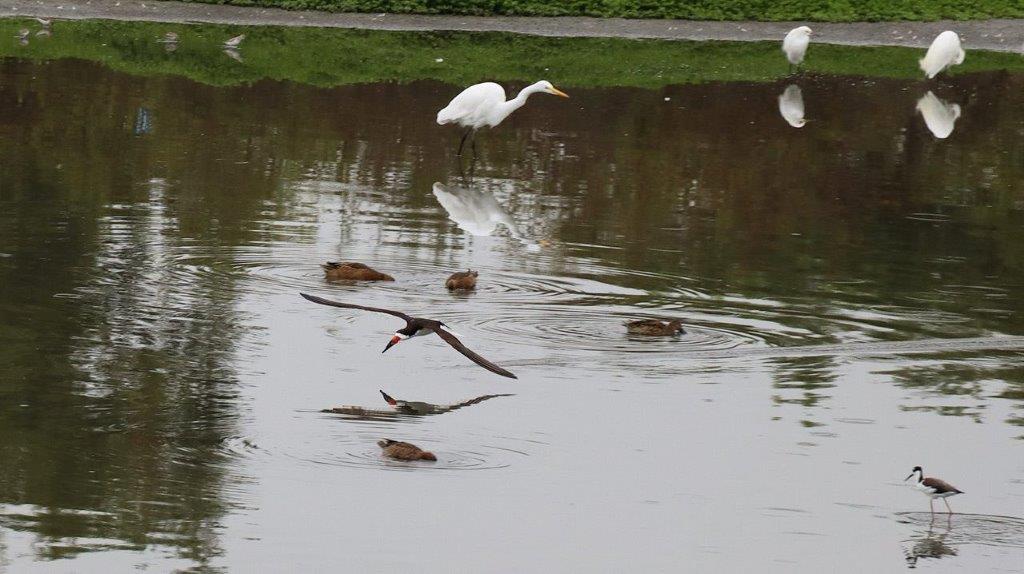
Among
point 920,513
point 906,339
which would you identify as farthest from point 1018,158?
point 920,513

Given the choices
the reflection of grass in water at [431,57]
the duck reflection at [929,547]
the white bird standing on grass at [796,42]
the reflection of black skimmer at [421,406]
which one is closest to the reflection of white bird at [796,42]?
the white bird standing on grass at [796,42]

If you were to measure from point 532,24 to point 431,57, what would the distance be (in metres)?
5.61

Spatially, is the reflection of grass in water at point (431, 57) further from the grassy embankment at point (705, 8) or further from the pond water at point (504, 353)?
the pond water at point (504, 353)

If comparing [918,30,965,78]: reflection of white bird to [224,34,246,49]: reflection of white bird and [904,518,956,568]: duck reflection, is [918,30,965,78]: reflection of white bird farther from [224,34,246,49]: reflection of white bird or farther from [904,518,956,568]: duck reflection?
[904,518,956,568]: duck reflection

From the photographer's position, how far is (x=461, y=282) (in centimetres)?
1427

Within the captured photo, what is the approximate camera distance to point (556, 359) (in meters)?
12.6

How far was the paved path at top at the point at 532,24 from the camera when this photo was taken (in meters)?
37.8

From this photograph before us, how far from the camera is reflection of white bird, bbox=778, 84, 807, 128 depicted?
1060 inches

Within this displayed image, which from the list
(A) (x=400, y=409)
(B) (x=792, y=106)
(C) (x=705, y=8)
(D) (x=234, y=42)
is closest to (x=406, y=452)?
(A) (x=400, y=409)

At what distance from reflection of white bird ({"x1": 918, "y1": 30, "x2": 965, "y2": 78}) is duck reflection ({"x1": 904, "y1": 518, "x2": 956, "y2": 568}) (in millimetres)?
22870

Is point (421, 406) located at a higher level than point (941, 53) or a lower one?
lower

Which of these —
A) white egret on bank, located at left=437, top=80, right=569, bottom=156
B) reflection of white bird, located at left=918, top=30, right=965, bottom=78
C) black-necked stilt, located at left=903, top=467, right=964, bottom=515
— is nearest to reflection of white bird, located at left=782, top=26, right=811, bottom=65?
reflection of white bird, located at left=918, top=30, right=965, bottom=78

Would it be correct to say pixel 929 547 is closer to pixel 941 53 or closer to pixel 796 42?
pixel 941 53

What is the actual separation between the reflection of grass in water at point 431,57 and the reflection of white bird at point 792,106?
150 cm
